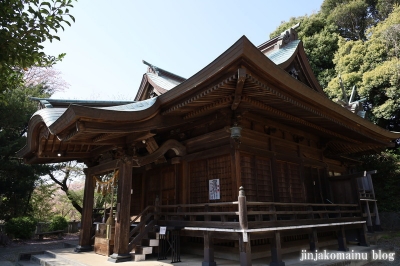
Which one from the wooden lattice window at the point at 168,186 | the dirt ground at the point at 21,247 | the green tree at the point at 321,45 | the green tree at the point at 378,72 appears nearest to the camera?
the wooden lattice window at the point at 168,186

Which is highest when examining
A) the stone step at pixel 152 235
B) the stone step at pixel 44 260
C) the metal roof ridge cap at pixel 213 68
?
the metal roof ridge cap at pixel 213 68

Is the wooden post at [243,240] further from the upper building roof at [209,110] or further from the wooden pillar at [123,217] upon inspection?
the wooden pillar at [123,217]

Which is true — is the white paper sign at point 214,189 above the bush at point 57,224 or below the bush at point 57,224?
above

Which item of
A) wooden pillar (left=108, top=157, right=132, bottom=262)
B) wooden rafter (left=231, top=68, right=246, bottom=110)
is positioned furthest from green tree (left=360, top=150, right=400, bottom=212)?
wooden pillar (left=108, top=157, right=132, bottom=262)

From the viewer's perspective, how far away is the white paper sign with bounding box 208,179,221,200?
7.49 meters

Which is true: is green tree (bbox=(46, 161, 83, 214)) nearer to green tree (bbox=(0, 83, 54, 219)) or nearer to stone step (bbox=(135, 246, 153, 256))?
green tree (bbox=(0, 83, 54, 219))

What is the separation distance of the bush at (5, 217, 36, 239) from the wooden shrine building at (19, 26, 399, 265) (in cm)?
853

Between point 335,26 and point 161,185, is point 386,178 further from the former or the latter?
point 335,26

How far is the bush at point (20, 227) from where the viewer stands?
15469 millimetres

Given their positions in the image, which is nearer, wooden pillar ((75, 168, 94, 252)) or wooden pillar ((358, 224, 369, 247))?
wooden pillar ((75, 168, 94, 252))

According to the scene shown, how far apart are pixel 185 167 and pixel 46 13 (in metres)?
5.43

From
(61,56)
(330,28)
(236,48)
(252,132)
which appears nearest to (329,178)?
(252,132)

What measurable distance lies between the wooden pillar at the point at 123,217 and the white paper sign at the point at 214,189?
2206 mm

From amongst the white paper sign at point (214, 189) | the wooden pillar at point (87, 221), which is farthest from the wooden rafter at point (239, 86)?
the wooden pillar at point (87, 221)
